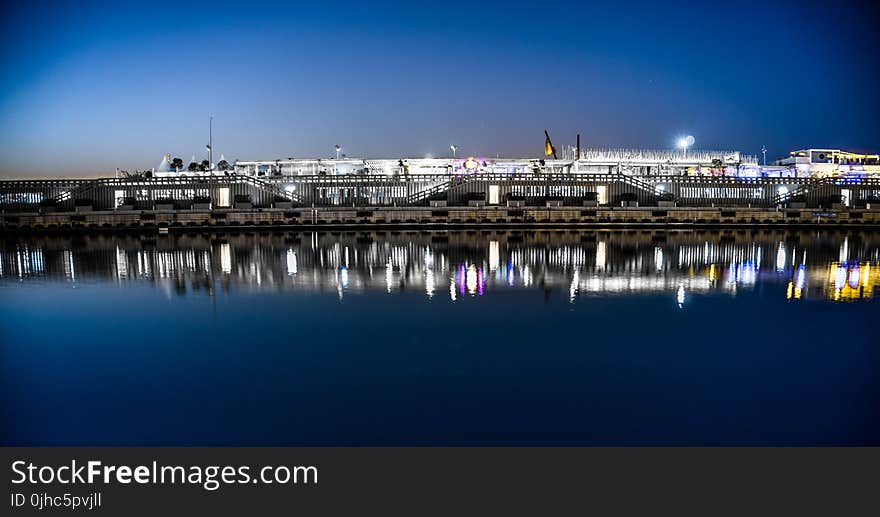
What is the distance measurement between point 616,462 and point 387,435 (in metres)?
2.33

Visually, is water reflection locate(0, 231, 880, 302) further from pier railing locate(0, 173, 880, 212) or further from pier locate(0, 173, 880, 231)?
pier railing locate(0, 173, 880, 212)

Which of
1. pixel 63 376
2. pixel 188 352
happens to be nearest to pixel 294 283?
pixel 188 352

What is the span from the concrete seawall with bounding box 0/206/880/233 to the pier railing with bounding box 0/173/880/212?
5.39 meters

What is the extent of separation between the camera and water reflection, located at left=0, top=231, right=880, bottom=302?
50.0 ft

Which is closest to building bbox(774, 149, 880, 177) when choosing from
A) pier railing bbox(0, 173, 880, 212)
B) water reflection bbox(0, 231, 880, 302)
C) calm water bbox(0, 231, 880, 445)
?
pier railing bbox(0, 173, 880, 212)

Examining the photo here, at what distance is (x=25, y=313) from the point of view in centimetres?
1256

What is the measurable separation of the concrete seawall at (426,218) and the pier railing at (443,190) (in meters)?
5.39

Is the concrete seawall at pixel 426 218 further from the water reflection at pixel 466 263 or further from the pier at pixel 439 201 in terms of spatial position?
the water reflection at pixel 466 263

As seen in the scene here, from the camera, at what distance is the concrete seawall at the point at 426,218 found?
34.7m

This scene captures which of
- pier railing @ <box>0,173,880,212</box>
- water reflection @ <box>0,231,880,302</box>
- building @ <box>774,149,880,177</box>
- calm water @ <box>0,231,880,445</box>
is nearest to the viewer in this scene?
calm water @ <box>0,231,880,445</box>

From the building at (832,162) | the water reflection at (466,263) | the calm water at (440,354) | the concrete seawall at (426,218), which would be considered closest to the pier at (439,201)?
the concrete seawall at (426,218)

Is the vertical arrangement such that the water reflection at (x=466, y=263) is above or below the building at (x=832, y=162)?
below

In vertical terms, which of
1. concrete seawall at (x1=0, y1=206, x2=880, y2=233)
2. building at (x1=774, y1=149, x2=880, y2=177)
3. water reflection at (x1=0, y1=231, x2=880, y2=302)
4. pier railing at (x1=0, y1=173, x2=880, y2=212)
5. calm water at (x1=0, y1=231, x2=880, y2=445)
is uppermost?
building at (x1=774, y1=149, x2=880, y2=177)

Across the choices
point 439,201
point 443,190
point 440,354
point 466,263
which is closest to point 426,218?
point 439,201
